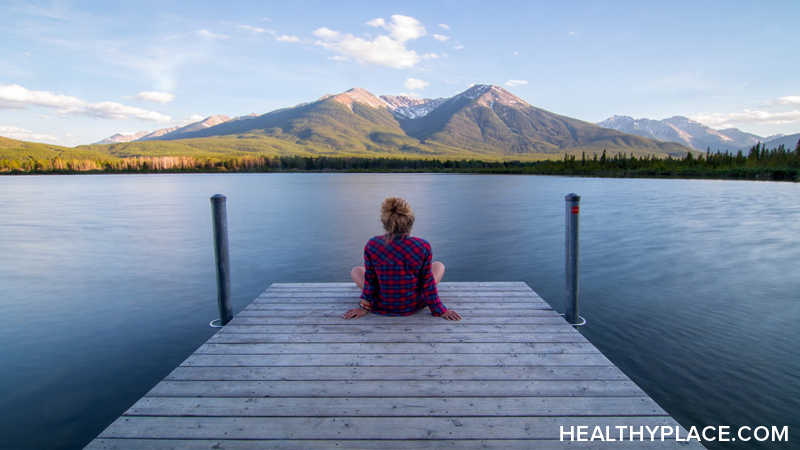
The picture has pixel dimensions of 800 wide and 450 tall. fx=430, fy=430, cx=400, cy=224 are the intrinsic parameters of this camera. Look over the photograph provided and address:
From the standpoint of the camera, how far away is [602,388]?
385 cm

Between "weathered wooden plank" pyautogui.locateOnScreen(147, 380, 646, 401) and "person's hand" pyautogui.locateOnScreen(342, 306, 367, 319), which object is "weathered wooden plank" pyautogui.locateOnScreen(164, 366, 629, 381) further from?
"person's hand" pyautogui.locateOnScreen(342, 306, 367, 319)

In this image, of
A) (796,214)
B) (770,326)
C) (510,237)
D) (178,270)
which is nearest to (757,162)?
(796,214)

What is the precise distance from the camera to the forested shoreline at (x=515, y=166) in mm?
66625

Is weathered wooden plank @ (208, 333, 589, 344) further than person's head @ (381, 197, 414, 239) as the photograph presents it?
No

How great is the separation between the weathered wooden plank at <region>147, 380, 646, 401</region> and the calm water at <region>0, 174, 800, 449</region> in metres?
2.19

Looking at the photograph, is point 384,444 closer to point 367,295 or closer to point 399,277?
point 399,277

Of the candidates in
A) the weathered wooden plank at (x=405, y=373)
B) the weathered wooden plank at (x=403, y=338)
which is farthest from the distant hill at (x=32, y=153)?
the weathered wooden plank at (x=405, y=373)

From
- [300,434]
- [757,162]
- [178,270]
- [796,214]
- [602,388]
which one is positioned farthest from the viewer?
[757,162]

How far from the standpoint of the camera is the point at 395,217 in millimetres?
Result: 5074

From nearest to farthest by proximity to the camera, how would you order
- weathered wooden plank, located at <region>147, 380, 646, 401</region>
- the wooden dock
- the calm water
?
the wooden dock < weathered wooden plank, located at <region>147, 380, 646, 401</region> < the calm water

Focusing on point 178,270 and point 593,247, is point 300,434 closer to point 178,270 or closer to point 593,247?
point 178,270

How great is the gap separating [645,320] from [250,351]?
769 cm

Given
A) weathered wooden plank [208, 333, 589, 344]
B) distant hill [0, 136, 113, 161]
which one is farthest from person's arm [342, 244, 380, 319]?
distant hill [0, 136, 113, 161]

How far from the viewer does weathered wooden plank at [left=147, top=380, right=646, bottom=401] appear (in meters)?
3.73
